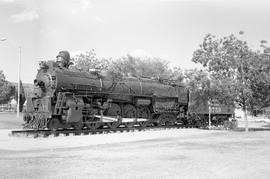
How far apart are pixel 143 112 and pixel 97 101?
4986mm

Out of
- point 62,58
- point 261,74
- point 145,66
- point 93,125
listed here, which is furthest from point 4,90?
point 261,74

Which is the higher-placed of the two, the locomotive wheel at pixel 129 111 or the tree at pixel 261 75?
the tree at pixel 261 75

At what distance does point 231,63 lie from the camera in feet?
91.1

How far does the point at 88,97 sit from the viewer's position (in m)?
25.0

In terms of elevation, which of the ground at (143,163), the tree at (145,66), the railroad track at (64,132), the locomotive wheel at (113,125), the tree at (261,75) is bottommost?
the ground at (143,163)

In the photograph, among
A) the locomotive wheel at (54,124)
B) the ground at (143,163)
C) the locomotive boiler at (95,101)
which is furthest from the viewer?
the locomotive boiler at (95,101)

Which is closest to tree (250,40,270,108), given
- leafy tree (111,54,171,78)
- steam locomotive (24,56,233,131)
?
steam locomotive (24,56,233,131)

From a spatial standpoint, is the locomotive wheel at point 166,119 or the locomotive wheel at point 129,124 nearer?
the locomotive wheel at point 129,124

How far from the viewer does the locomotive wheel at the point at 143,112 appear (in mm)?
29031

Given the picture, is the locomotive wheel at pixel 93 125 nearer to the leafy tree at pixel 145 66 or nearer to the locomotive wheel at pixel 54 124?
the locomotive wheel at pixel 54 124

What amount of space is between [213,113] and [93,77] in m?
14.6

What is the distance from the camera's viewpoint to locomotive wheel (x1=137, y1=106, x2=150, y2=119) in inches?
1143

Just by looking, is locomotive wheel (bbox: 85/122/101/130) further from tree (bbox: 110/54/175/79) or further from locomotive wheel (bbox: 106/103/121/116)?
tree (bbox: 110/54/175/79)

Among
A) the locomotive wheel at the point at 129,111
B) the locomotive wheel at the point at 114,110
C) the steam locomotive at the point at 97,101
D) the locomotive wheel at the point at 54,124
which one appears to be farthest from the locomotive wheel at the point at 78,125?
the locomotive wheel at the point at 129,111
